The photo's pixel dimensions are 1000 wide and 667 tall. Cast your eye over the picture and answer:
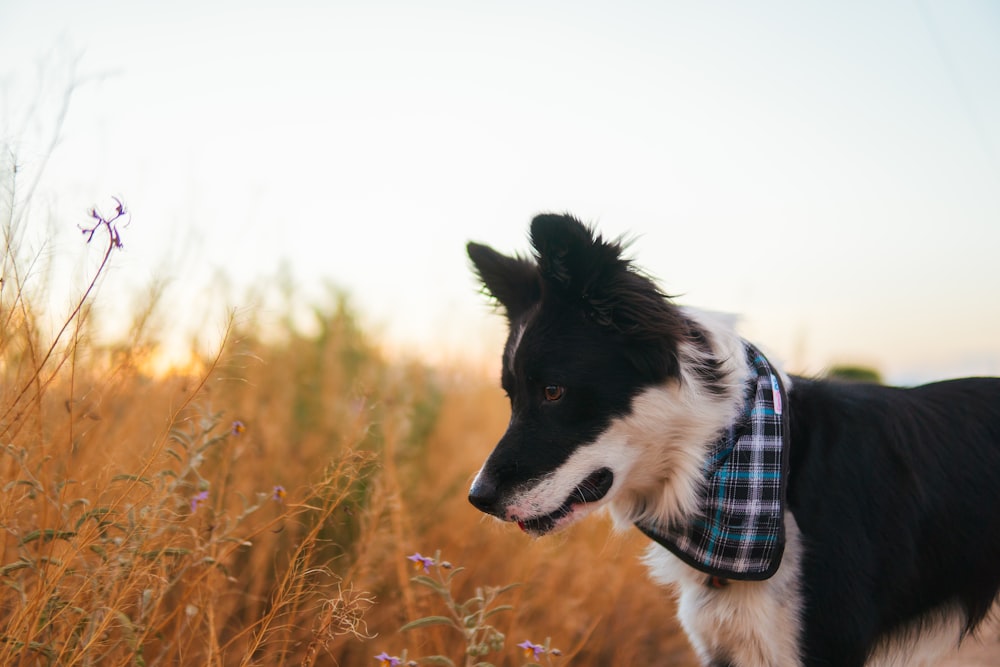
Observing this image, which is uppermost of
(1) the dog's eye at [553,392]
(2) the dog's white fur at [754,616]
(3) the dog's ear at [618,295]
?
(3) the dog's ear at [618,295]

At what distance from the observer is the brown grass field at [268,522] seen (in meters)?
2.14

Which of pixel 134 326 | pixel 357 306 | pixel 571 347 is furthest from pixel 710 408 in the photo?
pixel 357 306

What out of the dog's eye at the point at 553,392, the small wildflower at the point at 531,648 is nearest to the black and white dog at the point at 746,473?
the dog's eye at the point at 553,392

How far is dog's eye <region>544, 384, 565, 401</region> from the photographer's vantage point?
2.69m

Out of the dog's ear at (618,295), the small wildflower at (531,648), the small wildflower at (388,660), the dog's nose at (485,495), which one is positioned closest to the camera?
the small wildflower at (388,660)

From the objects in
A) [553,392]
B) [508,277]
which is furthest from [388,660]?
[508,277]

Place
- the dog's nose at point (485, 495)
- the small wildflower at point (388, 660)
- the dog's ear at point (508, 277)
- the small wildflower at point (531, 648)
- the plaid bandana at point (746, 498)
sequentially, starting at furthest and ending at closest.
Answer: the dog's ear at point (508, 277) < the dog's nose at point (485, 495) < the plaid bandana at point (746, 498) < the small wildflower at point (531, 648) < the small wildflower at point (388, 660)

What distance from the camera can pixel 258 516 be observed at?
13.1 ft

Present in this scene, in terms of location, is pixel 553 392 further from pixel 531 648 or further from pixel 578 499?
pixel 531 648

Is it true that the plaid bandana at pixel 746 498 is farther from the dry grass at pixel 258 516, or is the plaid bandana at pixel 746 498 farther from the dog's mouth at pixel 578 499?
the dry grass at pixel 258 516

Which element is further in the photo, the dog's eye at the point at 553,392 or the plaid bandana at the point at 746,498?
the dog's eye at the point at 553,392

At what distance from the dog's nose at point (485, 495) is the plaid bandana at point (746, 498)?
67 centimetres

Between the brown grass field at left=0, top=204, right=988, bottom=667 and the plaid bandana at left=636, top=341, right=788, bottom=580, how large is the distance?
0.60 metres

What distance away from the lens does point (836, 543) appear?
238 centimetres
